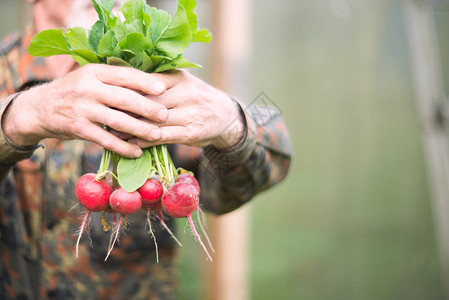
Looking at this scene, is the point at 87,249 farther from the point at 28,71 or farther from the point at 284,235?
the point at 284,235

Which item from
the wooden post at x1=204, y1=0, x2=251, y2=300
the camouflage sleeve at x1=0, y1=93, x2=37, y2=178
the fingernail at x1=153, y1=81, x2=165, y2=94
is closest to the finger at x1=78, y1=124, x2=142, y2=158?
the fingernail at x1=153, y1=81, x2=165, y2=94

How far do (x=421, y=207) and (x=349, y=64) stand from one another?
48.2 inches

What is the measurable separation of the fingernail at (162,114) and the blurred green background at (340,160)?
2.39 metres

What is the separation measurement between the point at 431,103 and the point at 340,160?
0.76 metres

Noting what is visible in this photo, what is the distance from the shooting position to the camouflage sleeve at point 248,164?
117cm

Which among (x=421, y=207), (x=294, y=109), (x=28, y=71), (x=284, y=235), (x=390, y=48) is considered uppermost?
(x=390, y=48)

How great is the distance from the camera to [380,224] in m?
3.63

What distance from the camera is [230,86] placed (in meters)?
2.29

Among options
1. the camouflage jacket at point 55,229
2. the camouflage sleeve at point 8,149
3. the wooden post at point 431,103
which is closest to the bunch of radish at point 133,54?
the camouflage sleeve at point 8,149

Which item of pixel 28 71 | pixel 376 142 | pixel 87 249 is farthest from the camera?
pixel 376 142

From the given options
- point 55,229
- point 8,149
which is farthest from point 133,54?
point 55,229

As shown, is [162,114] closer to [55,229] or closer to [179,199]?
[179,199]

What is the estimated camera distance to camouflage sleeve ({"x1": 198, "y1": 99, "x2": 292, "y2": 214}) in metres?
1.17

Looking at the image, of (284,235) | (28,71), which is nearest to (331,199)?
(284,235)
